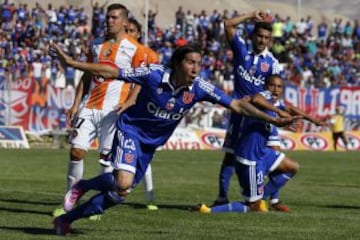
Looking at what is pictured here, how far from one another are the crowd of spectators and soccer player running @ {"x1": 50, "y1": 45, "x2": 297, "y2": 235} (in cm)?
2822

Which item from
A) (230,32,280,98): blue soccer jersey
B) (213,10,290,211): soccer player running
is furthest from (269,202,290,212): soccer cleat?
(230,32,280,98): blue soccer jersey

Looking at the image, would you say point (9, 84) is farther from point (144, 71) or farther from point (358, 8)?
point (358, 8)

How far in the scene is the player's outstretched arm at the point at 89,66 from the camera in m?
9.55

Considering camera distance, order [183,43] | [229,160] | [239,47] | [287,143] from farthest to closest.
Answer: [183,43] < [287,143] < [229,160] < [239,47]

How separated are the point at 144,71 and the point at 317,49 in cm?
4331

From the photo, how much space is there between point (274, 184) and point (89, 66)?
5.13 meters

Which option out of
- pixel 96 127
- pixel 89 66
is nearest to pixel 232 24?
pixel 96 127

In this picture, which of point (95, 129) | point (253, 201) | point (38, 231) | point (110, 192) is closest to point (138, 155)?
point (110, 192)

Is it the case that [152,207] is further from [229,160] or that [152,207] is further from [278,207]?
[278,207]

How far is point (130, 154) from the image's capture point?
1051 cm

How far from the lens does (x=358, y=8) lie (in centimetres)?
10088

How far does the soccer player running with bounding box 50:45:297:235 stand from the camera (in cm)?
1027

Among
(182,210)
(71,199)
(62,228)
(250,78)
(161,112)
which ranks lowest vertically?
(182,210)

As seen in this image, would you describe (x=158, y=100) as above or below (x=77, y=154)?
above
